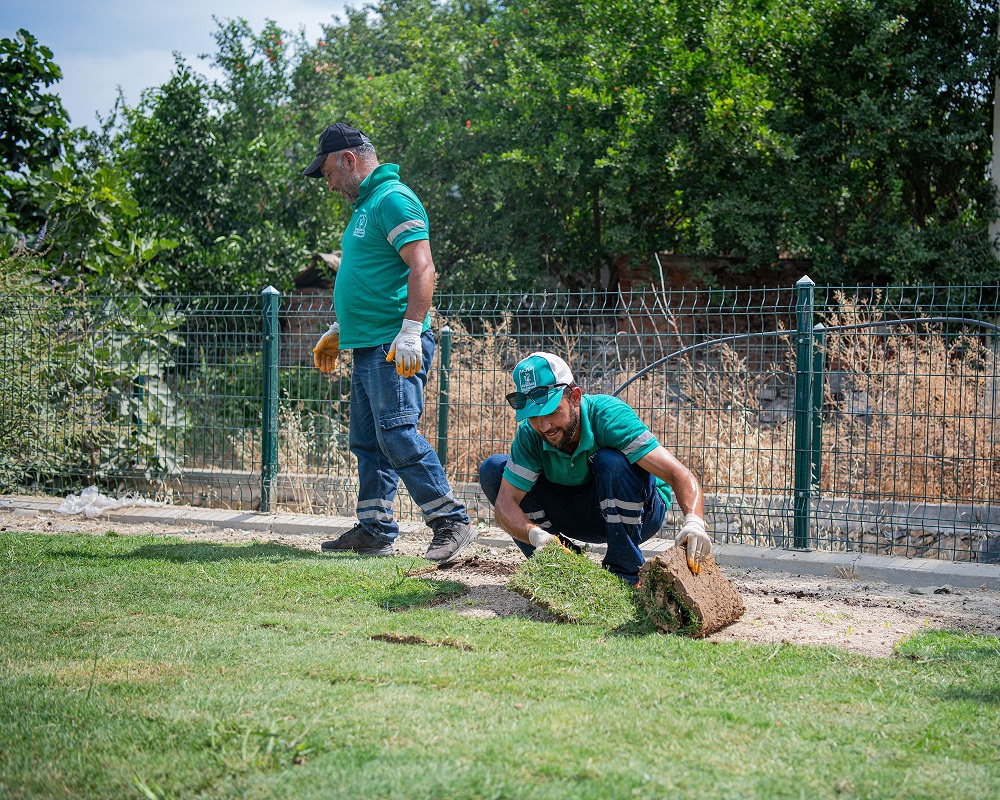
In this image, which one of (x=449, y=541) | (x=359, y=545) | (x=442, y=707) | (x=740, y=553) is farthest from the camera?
(x=740, y=553)

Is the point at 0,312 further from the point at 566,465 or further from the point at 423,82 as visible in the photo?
the point at 423,82

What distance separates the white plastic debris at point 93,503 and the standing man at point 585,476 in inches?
138

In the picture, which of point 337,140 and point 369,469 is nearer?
point 337,140

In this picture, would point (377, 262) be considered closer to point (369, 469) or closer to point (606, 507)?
point (369, 469)

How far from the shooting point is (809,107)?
11.9 m

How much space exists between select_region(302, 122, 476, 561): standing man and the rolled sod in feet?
3.01

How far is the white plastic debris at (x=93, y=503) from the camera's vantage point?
6.61m

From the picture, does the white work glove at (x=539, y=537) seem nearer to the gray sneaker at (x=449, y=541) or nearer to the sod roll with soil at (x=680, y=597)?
the sod roll with soil at (x=680, y=597)

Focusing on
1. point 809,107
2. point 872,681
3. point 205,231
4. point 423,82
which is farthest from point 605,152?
point 872,681

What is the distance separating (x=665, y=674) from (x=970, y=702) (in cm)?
90

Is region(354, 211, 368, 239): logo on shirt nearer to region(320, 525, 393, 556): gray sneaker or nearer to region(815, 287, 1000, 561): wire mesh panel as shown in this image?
region(320, 525, 393, 556): gray sneaker

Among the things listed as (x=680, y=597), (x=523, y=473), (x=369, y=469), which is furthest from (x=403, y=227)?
(x=680, y=597)

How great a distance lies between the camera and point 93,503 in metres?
6.82

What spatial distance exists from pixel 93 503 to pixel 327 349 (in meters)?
2.59
